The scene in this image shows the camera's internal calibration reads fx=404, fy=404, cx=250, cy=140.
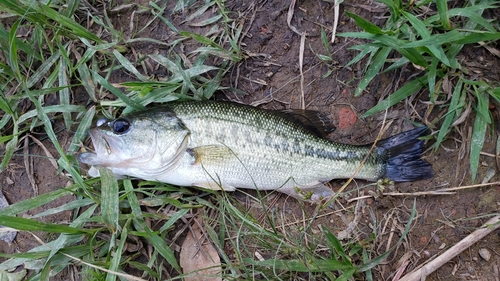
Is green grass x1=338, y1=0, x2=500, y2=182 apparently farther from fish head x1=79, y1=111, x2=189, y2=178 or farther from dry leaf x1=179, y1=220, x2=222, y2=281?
dry leaf x1=179, y1=220, x2=222, y2=281

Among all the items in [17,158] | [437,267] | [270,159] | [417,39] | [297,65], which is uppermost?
[417,39]

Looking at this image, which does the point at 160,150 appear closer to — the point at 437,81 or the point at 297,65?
the point at 297,65

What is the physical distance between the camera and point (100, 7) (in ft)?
14.1

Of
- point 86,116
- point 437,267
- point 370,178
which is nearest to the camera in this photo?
point 437,267

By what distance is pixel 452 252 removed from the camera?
11.5 feet

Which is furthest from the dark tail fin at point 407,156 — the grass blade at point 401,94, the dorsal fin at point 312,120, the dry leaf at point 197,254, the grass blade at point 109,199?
the grass blade at point 109,199

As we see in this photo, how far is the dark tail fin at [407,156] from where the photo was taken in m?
3.68

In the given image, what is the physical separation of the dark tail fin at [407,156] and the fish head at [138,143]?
73.7 inches

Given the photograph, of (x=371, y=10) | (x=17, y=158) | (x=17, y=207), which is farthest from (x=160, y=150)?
(x=371, y=10)

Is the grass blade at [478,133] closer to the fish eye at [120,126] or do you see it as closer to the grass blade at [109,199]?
the fish eye at [120,126]

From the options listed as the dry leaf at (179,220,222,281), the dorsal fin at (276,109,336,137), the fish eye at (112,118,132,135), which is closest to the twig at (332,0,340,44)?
the dorsal fin at (276,109,336,137)

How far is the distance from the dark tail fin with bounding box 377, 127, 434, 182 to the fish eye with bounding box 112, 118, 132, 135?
7.65 ft

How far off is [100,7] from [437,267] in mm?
4156

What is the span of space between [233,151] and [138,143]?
850 millimetres
